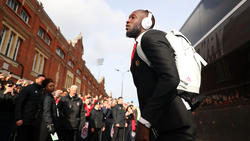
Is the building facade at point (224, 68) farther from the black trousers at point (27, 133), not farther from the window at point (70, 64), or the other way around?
the window at point (70, 64)

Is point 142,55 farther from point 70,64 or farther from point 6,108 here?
point 70,64

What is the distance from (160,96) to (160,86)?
68mm

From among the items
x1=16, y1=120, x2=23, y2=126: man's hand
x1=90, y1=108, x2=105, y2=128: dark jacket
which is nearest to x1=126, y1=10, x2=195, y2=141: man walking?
x1=16, y1=120, x2=23, y2=126: man's hand

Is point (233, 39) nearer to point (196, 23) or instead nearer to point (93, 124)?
point (196, 23)

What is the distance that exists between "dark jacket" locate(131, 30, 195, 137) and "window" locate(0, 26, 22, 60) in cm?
1509

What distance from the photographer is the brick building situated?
1312cm

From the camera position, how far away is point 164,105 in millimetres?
1113

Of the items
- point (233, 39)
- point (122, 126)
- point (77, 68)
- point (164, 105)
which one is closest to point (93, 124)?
point (122, 126)

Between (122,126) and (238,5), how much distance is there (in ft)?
24.2

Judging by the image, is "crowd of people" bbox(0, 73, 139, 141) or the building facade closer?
the building facade

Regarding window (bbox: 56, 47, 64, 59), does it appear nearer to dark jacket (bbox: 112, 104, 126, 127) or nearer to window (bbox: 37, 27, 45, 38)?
window (bbox: 37, 27, 45, 38)

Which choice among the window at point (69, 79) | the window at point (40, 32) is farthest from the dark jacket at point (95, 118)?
the window at point (69, 79)

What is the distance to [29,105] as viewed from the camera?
13.8 ft

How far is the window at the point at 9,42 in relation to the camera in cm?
1315
